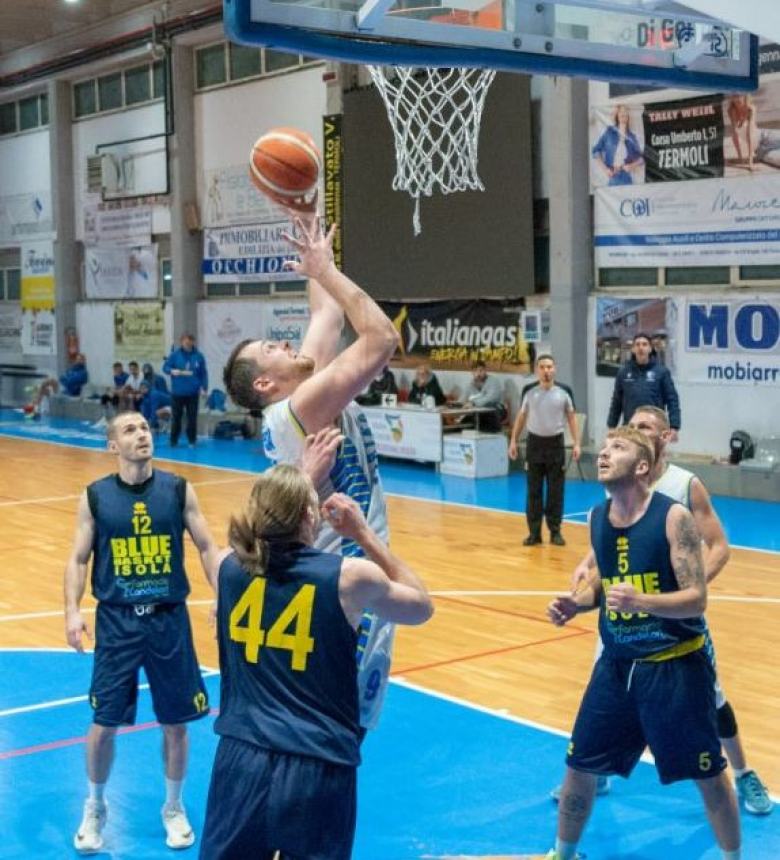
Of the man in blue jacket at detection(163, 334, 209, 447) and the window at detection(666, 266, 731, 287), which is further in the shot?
the man in blue jacket at detection(163, 334, 209, 447)

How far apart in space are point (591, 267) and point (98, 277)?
1401 centimetres

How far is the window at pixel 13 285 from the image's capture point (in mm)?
32438

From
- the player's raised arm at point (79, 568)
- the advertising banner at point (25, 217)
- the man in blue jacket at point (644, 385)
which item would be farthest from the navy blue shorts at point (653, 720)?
the advertising banner at point (25, 217)

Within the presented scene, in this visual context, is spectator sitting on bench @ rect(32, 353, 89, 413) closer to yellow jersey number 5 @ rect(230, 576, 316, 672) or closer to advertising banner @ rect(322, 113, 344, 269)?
advertising banner @ rect(322, 113, 344, 269)

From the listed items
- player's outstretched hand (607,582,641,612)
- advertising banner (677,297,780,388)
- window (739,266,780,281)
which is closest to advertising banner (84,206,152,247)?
advertising banner (677,297,780,388)

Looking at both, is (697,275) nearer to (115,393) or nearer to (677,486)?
(677,486)

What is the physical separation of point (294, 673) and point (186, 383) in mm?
19111

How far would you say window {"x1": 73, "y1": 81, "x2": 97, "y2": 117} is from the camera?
29.5 meters

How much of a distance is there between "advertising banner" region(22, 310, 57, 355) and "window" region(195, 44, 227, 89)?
7.32 metres

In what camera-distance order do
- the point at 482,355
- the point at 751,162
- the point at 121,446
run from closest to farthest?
the point at 121,446 < the point at 751,162 < the point at 482,355

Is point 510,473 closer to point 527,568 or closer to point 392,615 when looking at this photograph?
point 527,568

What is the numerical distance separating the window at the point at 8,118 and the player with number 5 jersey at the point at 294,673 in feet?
102

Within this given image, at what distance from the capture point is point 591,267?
751 inches

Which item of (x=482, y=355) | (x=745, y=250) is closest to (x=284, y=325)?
(x=482, y=355)
